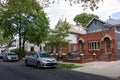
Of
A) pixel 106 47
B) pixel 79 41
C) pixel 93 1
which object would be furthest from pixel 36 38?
pixel 93 1

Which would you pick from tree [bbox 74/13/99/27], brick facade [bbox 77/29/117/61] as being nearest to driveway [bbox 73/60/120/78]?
brick facade [bbox 77/29/117/61]

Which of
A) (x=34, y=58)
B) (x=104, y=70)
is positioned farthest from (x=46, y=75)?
(x=34, y=58)

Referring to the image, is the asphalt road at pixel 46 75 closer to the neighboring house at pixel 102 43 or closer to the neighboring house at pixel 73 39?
the neighboring house at pixel 102 43

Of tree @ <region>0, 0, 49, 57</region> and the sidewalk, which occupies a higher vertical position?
tree @ <region>0, 0, 49, 57</region>

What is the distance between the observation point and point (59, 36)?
40656 millimetres

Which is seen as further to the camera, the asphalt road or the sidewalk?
the sidewalk

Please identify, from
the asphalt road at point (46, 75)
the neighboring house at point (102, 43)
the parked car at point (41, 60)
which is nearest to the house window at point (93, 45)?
the neighboring house at point (102, 43)

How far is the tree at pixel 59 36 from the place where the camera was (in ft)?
131

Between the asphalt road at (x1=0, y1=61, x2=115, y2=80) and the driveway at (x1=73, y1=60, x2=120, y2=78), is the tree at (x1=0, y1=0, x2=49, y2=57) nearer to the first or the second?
the driveway at (x1=73, y1=60, x2=120, y2=78)

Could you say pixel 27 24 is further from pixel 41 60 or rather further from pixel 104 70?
pixel 104 70

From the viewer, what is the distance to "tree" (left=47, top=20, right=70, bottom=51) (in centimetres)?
4000

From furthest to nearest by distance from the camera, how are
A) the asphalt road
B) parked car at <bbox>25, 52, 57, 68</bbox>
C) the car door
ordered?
the car door → parked car at <bbox>25, 52, 57, 68</bbox> → the asphalt road

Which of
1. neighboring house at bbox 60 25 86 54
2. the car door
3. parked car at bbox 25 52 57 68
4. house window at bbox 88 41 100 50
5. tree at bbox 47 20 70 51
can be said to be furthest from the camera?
neighboring house at bbox 60 25 86 54

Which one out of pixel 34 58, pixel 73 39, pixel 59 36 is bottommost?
pixel 34 58
